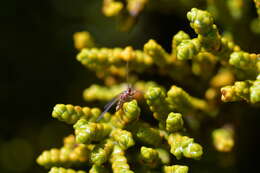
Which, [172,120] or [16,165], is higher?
[16,165]

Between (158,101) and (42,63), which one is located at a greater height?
(42,63)

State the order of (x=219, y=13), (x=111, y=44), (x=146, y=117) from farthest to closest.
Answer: (x=111, y=44), (x=146, y=117), (x=219, y=13)

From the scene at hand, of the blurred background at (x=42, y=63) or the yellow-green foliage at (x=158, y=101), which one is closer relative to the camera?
the yellow-green foliage at (x=158, y=101)

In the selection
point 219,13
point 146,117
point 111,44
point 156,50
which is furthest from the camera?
point 111,44

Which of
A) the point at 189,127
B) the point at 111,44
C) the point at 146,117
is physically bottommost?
the point at 189,127

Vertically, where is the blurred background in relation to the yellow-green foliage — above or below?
above

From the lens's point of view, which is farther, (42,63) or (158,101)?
(42,63)

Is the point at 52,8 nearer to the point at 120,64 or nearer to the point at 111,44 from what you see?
the point at 111,44

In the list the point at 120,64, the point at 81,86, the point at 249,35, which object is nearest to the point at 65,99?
the point at 81,86

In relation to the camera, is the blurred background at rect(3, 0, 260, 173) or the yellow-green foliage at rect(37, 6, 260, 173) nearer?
the yellow-green foliage at rect(37, 6, 260, 173)

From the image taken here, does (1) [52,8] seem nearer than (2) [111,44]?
Yes

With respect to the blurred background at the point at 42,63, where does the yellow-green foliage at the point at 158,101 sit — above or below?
below
